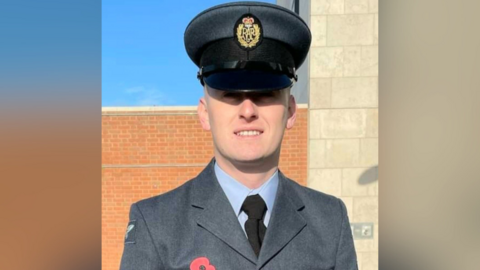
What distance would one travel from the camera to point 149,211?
1403 mm

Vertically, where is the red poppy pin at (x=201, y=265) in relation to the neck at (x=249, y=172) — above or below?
below

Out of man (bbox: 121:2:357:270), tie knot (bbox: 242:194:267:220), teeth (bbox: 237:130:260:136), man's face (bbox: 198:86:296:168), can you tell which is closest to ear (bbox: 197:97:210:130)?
man (bbox: 121:2:357:270)

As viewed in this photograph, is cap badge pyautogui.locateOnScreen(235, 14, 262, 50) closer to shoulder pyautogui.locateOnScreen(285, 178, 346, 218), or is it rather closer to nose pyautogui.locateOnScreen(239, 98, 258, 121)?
nose pyautogui.locateOnScreen(239, 98, 258, 121)

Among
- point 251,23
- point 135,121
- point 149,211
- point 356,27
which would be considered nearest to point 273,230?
point 149,211

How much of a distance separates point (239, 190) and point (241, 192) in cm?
1

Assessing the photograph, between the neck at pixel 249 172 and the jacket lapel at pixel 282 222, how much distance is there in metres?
0.13

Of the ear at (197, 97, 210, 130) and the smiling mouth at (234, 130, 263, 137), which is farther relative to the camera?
the ear at (197, 97, 210, 130)

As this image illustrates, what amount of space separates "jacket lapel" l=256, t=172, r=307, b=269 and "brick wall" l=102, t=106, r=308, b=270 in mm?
5734

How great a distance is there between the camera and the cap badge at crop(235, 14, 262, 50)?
4.40 feet

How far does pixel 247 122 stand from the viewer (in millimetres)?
1247

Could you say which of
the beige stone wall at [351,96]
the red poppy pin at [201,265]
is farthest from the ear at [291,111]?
the beige stone wall at [351,96]

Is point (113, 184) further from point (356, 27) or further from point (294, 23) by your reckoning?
point (294, 23)

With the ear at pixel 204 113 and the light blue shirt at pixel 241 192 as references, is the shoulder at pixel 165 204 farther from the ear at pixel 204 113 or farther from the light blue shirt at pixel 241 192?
the ear at pixel 204 113

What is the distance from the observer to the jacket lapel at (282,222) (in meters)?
1.33
